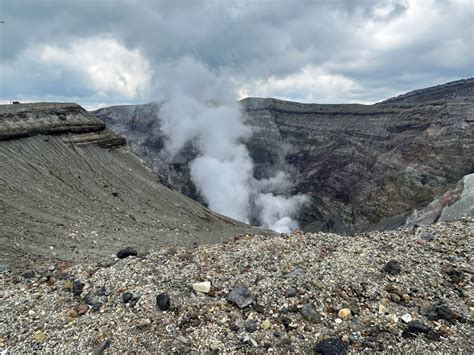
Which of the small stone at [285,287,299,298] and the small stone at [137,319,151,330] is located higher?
the small stone at [285,287,299,298]

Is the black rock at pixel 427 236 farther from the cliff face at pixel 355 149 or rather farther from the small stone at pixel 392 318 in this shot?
the cliff face at pixel 355 149

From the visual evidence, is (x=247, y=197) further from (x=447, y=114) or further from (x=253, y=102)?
(x=447, y=114)

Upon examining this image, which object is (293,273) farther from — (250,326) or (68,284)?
(68,284)

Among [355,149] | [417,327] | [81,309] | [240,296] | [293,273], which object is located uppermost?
[355,149]

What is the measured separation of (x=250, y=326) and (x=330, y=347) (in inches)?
55.5

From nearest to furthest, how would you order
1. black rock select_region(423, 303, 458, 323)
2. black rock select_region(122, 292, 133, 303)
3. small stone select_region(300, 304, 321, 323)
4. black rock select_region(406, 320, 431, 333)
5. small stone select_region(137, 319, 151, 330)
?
1. black rock select_region(406, 320, 431, 333)
2. black rock select_region(423, 303, 458, 323)
3. small stone select_region(300, 304, 321, 323)
4. small stone select_region(137, 319, 151, 330)
5. black rock select_region(122, 292, 133, 303)

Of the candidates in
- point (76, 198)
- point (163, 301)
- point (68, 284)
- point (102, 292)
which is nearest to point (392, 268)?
point (163, 301)

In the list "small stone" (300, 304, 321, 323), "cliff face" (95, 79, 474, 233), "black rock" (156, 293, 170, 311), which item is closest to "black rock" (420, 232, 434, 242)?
"small stone" (300, 304, 321, 323)

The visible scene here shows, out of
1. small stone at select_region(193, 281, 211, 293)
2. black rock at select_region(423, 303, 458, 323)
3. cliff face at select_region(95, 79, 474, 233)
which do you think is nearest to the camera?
black rock at select_region(423, 303, 458, 323)

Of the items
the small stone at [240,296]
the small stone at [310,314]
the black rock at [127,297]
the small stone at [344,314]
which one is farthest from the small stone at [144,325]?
the small stone at [344,314]

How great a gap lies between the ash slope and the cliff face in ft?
36.6

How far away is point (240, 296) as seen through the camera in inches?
285

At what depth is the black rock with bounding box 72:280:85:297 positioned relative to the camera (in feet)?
26.3

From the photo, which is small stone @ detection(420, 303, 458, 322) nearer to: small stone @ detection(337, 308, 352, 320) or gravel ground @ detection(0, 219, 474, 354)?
gravel ground @ detection(0, 219, 474, 354)
